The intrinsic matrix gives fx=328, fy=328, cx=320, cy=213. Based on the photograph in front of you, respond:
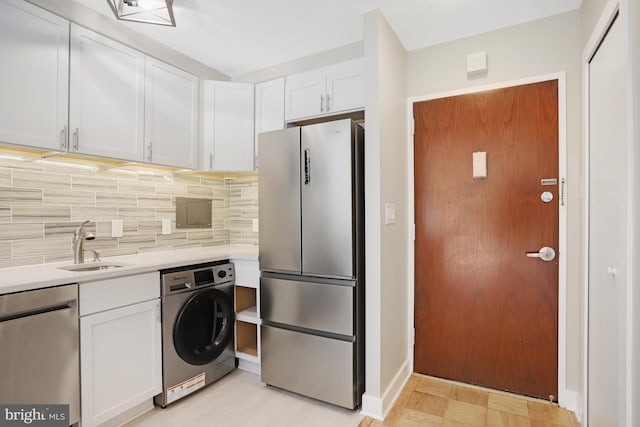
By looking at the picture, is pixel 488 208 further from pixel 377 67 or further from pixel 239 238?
pixel 239 238

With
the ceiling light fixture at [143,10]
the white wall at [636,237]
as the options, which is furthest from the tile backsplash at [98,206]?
the white wall at [636,237]

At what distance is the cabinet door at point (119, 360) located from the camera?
1653 millimetres

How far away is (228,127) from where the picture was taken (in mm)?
2713

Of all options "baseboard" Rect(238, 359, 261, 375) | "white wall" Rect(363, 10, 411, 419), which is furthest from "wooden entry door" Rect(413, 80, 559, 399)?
"baseboard" Rect(238, 359, 261, 375)

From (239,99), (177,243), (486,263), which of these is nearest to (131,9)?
(239,99)

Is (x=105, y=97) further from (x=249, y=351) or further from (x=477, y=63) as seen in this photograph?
(x=477, y=63)

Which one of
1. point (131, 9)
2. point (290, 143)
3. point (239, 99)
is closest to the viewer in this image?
point (131, 9)

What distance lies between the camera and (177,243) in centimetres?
278

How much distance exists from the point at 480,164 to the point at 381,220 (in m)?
0.86

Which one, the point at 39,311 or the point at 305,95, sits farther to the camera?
the point at 305,95

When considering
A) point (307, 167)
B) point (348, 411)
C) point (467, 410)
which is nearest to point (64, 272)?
point (307, 167)

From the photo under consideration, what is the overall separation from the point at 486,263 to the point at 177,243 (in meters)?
2.41

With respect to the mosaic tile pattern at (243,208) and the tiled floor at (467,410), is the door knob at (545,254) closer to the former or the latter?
the tiled floor at (467,410)

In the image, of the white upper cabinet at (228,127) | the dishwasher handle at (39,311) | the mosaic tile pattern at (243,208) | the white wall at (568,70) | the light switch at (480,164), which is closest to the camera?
the dishwasher handle at (39,311)
